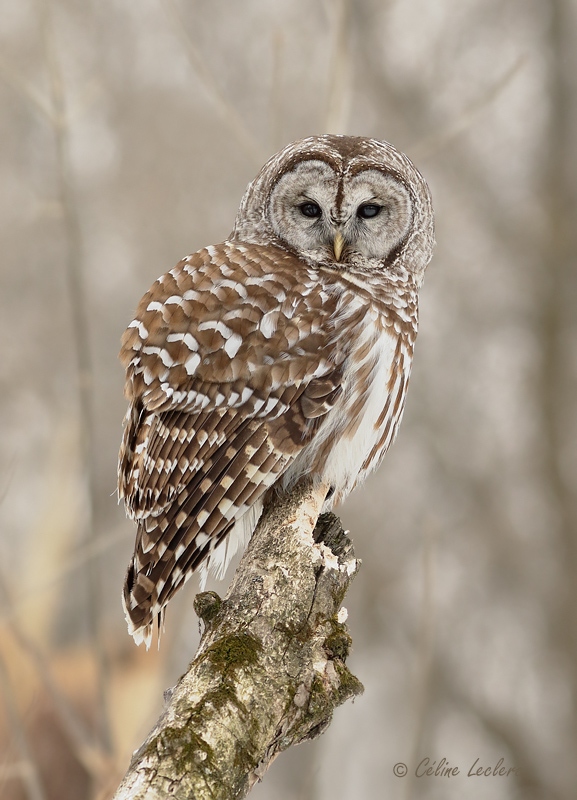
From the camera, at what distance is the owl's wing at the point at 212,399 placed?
8.50 ft

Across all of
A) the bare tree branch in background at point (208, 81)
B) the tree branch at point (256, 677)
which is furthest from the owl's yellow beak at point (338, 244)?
the tree branch at point (256, 677)

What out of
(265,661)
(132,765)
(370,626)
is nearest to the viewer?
(132,765)

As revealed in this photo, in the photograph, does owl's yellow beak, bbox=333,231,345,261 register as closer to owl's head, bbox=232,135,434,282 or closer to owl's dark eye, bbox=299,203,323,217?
owl's head, bbox=232,135,434,282

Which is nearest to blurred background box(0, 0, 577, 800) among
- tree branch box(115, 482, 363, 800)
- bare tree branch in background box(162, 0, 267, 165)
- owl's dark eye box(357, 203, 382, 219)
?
bare tree branch in background box(162, 0, 267, 165)

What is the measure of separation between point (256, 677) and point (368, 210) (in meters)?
1.75

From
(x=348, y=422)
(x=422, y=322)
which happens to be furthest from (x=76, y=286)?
(x=422, y=322)

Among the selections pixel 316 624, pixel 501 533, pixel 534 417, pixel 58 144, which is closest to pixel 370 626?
pixel 501 533

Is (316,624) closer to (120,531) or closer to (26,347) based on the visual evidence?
(120,531)

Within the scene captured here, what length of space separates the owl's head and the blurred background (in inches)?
172

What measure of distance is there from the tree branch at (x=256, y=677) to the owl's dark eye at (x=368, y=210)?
117 cm

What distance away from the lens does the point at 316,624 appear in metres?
2.05

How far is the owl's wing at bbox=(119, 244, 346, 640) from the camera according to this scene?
8.50 feet

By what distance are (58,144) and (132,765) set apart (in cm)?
261

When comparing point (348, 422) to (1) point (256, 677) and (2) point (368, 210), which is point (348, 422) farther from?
(1) point (256, 677)
